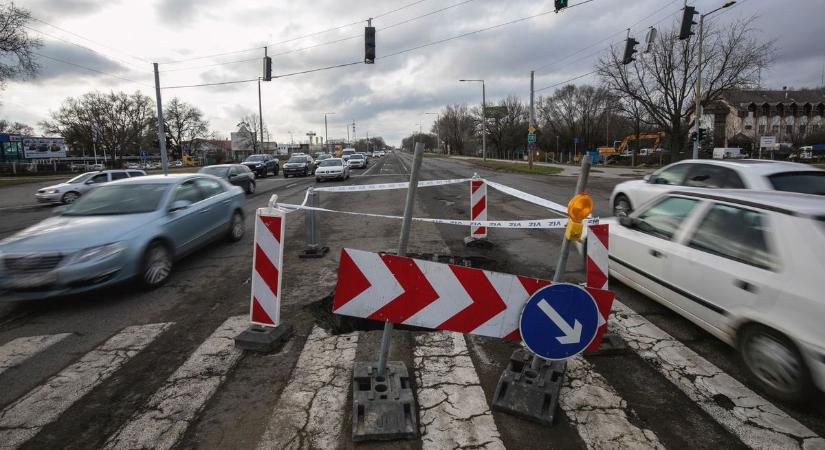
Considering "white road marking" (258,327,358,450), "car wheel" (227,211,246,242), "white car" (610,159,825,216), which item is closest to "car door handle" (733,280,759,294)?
"white car" (610,159,825,216)

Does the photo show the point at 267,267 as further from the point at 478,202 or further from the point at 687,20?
the point at 687,20

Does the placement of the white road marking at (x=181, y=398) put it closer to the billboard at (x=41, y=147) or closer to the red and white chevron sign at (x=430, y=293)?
the red and white chevron sign at (x=430, y=293)

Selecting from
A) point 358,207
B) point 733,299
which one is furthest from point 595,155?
point 733,299

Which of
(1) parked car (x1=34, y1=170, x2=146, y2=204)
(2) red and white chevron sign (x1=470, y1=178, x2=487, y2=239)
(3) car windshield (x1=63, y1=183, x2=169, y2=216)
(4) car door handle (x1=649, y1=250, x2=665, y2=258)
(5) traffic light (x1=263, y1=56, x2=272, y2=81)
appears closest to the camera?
(4) car door handle (x1=649, y1=250, x2=665, y2=258)

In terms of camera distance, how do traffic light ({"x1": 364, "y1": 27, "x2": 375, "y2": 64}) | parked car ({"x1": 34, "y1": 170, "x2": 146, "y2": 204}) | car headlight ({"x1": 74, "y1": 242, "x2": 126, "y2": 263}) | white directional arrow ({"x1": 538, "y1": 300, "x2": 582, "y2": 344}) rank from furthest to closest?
parked car ({"x1": 34, "y1": 170, "x2": 146, "y2": 204}) → traffic light ({"x1": 364, "y1": 27, "x2": 375, "y2": 64}) → car headlight ({"x1": 74, "y1": 242, "x2": 126, "y2": 263}) → white directional arrow ({"x1": 538, "y1": 300, "x2": 582, "y2": 344})

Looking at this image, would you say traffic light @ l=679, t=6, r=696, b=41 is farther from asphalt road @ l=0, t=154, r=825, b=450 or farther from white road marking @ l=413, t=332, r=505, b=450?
white road marking @ l=413, t=332, r=505, b=450

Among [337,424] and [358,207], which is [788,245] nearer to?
[337,424]

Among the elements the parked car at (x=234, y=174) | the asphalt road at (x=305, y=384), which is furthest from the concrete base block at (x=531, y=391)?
the parked car at (x=234, y=174)

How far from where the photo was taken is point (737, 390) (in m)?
3.15

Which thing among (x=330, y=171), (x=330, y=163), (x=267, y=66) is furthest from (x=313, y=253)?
(x=330, y=163)

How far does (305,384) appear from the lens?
3338 millimetres

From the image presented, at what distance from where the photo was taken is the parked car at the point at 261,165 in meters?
31.4

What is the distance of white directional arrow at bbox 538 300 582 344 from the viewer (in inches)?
113

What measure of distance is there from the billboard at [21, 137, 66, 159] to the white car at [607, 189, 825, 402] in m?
77.0
